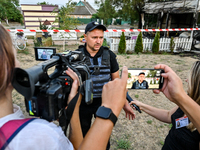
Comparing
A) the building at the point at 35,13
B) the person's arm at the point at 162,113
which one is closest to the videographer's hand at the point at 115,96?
the person's arm at the point at 162,113

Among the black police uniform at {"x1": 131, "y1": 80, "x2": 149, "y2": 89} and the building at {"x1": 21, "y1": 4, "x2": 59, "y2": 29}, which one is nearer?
the black police uniform at {"x1": 131, "y1": 80, "x2": 149, "y2": 89}

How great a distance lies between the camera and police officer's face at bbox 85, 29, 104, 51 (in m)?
2.22

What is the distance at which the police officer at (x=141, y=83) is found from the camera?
5.02 ft

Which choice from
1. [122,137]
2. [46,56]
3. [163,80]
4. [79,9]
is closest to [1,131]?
[46,56]

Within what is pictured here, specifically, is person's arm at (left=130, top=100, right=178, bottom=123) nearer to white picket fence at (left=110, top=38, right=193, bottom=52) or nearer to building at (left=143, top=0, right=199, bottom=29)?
white picket fence at (left=110, top=38, right=193, bottom=52)

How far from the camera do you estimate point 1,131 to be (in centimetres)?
57

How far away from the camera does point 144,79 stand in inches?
60.2

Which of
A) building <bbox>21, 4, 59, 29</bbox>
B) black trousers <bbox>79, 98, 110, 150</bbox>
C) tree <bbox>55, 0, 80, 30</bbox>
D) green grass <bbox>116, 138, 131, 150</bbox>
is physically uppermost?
building <bbox>21, 4, 59, 29</bbox>

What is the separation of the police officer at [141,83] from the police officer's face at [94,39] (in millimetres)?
955

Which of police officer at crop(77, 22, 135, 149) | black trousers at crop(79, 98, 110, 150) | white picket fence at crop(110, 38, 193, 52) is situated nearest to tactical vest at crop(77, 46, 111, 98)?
police officer at crop(77, 22, 135, 149)

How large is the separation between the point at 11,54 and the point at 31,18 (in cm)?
2630

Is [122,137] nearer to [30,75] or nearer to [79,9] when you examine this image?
[30,75]

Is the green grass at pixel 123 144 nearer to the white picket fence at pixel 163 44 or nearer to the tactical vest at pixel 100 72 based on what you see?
the tactical vest at pixel 100 72

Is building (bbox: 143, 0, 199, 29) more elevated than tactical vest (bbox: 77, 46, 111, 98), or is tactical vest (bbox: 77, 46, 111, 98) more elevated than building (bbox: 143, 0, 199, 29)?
building (bbox: 143, 0, 199, 29)
